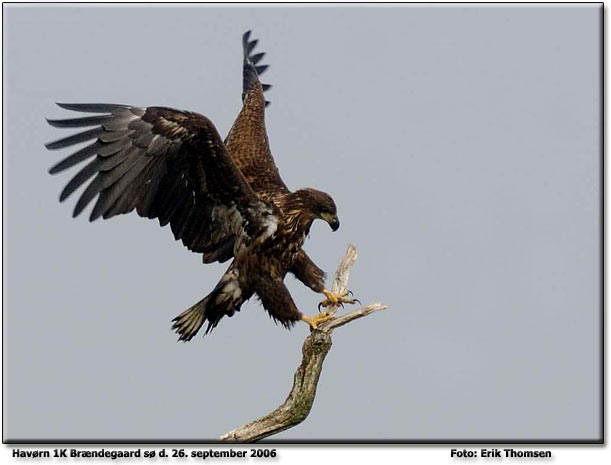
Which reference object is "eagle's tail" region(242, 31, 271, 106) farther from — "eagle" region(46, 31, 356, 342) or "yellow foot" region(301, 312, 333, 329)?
"yellow foot" region(301, 312, 333, 329)

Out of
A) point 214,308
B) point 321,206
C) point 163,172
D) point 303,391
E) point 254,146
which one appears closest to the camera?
point 303,391

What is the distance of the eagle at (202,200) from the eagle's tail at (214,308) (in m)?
0.01

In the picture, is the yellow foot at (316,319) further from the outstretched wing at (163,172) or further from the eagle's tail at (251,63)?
the eagle's tail at (251,63)

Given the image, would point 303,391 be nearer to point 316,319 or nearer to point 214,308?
point 316,319

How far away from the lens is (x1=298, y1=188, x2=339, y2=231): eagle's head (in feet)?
38.8

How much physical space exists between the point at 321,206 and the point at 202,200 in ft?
4.16

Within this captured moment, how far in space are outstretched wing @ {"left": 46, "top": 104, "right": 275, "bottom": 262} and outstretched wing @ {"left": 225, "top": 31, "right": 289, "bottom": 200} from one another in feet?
2.06

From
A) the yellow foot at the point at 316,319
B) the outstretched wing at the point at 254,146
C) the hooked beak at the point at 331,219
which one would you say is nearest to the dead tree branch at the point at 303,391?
the yellow foot at the point at 316,319

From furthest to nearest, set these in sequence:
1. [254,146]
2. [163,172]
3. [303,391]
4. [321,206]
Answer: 1. [254,146]
2. [321,206]
3. [163,172]
4. [303,391]

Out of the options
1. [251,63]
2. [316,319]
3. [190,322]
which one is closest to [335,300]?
[316,319]

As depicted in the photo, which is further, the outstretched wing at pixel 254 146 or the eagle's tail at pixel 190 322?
the outstretched wing at pixel 254 146

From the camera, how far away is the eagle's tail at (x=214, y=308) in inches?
474

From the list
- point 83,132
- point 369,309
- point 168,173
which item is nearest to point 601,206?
point 369,309

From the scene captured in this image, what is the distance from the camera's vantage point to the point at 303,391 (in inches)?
448
